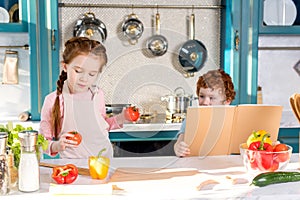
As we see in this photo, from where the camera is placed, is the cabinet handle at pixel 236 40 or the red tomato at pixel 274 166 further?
the cabinet handle at pixel 236 40

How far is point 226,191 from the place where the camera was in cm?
131

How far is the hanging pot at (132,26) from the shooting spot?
3.19m

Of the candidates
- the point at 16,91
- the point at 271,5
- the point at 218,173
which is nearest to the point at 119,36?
the point at 16,91

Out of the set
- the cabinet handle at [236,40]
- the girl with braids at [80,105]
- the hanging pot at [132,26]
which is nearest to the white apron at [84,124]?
the girl with braids at [80,105]

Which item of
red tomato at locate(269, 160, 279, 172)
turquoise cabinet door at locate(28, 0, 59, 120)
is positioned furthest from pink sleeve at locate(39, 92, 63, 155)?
red tomato at locate(269, 160, 279, 172)

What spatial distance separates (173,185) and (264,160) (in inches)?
13.0

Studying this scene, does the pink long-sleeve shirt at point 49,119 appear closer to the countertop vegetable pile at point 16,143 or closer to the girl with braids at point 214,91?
the girl with braids at point 214,91

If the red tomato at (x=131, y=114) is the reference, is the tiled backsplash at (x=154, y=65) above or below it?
above

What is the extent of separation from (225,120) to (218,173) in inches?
11.8

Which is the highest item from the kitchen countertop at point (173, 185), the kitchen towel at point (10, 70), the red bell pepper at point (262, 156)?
the kitchen towel at point (10, 70)

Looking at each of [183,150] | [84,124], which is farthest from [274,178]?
[84,124]

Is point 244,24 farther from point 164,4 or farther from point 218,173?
point 218,173

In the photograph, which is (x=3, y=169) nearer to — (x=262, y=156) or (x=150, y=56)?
(x=262, y=156)

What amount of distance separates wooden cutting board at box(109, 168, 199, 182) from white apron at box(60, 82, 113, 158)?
22.4 inches
